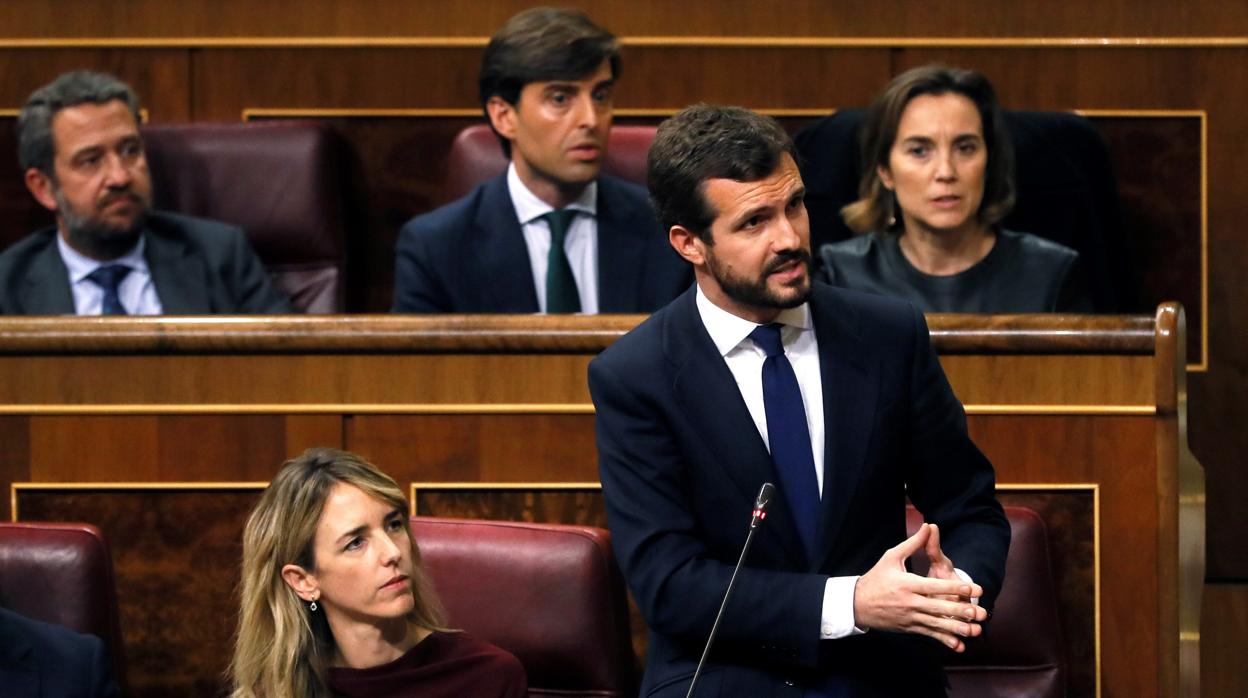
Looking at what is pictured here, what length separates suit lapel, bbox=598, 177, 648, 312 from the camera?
5.83 ft

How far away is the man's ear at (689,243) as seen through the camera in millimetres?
1144

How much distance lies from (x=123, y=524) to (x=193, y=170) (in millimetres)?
642

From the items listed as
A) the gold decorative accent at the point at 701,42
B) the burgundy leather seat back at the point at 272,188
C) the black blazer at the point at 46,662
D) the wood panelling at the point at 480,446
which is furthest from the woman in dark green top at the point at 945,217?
the black blazer at the point at 46,662

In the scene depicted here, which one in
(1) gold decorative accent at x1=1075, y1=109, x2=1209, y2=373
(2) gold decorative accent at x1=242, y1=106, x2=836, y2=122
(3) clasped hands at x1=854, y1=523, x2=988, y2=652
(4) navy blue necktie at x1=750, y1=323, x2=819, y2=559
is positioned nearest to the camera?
(3) clasped hands at x1=854, y1=523, x2=988, y2=652

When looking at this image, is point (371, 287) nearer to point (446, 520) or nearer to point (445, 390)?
point (445, 390)

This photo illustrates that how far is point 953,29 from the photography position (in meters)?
2.05

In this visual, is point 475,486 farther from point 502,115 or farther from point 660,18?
point 660,18

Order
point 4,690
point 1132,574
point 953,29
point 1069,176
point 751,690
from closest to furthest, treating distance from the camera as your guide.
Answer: point 751,690 < point 4,690 < point 1132,574 < point 1069,176 < point 953,29

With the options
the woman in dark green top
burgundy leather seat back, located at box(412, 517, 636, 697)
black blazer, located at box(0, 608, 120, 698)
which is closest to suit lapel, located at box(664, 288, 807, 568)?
burgundy leather seat back, located at box(412, 517, 636, 697)

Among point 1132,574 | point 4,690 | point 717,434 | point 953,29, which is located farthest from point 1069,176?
point 4,690

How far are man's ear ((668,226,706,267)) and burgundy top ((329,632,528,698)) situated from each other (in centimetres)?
29

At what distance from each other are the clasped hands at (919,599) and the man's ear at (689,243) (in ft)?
0.77

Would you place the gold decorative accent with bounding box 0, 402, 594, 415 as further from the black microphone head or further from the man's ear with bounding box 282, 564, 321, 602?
the black microphone head

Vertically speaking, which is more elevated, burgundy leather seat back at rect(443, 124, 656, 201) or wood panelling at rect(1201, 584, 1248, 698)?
burgundy leather seat back at rect(443, 124, 656, 201)
